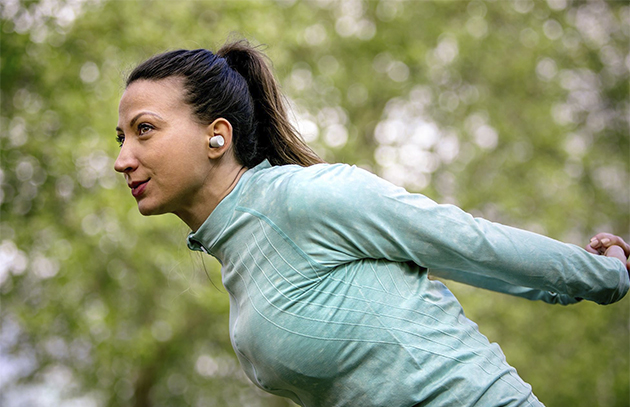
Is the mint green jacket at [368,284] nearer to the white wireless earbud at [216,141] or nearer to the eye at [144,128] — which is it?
the white wireless earbud at [216,141]

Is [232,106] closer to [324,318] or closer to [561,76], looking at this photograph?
[324,318]

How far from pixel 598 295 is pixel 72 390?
27.6 ft

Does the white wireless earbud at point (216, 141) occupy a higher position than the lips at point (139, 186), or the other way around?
the white wireless earbud at point (216, 141)

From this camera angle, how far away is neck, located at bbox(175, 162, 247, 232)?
70.2 inches

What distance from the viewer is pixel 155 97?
1748 mm

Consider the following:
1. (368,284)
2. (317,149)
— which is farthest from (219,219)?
(317,149)

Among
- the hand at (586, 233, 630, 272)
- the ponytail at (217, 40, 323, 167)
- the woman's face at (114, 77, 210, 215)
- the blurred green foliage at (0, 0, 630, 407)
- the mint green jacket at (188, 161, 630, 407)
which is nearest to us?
the mint green jacket at (188, 161, 630, 407)

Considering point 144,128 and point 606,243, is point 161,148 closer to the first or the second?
point 144,128

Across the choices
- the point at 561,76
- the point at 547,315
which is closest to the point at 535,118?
the point at 561,76

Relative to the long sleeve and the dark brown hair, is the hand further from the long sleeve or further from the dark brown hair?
the dark brown hair

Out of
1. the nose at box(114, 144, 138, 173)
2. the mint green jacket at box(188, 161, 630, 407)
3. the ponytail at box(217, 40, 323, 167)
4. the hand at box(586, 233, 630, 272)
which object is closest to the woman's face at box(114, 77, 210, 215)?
the nose at box(114, 144, 138, 173)

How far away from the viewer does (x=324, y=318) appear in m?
1.59

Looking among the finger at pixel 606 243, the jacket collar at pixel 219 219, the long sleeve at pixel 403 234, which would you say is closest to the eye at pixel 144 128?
the jacket collar at pixel 219 219

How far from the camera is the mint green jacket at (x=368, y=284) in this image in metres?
1.58
